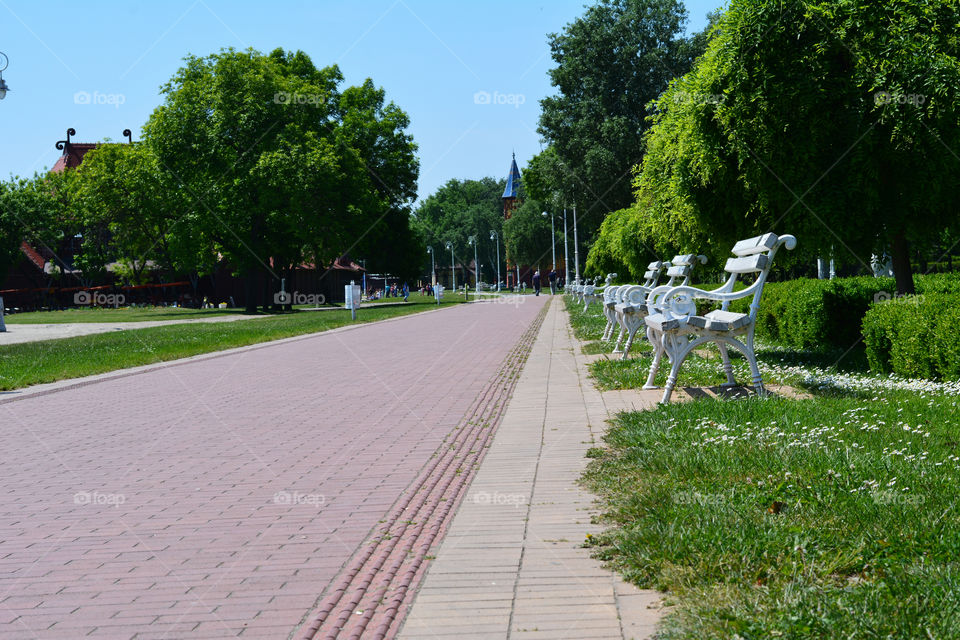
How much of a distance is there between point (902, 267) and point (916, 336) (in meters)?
3.35

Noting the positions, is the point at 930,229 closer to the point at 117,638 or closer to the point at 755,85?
the point at 755,85

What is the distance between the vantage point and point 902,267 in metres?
11.2

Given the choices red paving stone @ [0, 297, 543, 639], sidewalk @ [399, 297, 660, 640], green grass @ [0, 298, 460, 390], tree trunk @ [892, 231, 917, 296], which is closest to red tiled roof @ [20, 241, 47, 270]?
green grass @ [0, 298, 460, 390]

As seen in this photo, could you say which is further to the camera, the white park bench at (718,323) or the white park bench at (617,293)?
the white park bench at (617,293)

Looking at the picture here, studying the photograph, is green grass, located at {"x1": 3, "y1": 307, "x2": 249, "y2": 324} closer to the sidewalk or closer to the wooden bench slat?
the wooden bench slat

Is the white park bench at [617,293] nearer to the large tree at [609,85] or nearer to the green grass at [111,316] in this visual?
the large tree at [609,85]

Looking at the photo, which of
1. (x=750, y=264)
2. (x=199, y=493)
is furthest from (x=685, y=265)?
(x=199, y=493)

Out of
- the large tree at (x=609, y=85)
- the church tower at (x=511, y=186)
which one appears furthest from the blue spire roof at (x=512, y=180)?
the large tree at (x=609, y=85)

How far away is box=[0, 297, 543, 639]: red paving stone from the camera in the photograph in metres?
3.41

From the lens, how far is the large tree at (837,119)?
965 centimetres

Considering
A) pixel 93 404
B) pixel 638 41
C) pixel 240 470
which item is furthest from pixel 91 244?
pixel 240 470

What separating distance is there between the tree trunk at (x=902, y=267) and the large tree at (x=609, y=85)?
2858cm

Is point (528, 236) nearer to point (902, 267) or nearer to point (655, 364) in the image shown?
point (902, 267)

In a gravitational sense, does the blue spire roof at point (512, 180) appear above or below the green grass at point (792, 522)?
above
